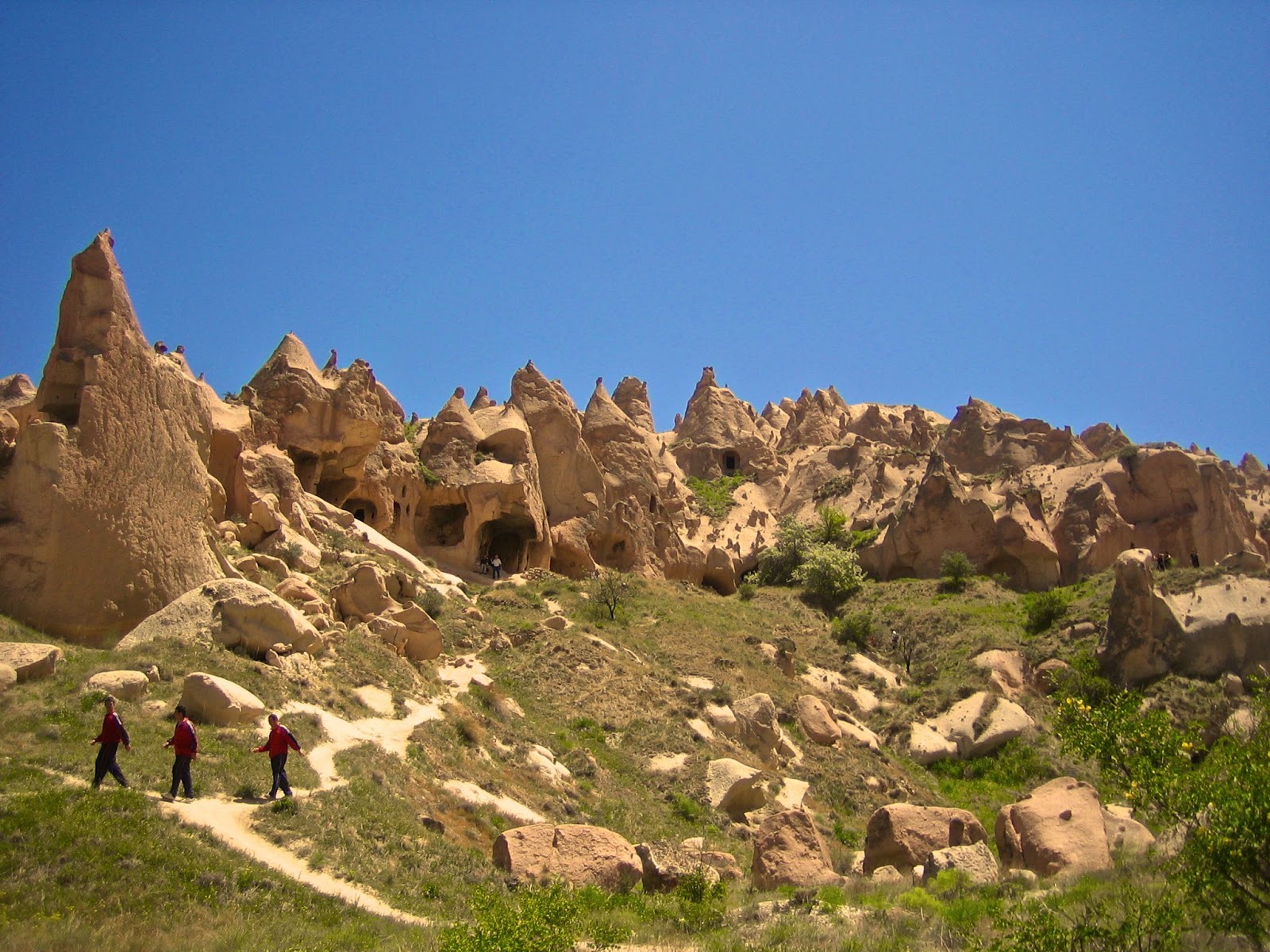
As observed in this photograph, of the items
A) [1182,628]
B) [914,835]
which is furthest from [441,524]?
[1182,628]

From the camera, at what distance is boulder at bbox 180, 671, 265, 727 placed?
52.1ft

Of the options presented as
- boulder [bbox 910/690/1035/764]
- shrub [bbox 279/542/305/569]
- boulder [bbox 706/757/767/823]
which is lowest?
boulder [bbox 706/757/767/823]

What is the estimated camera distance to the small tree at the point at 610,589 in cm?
3456

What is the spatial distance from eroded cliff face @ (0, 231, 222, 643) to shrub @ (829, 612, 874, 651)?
85.9 ft

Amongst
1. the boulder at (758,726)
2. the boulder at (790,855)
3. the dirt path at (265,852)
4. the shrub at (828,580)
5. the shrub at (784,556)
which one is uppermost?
the shrub at (784,556)

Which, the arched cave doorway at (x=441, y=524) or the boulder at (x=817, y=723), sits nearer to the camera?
the boulder at (x=817, y=723)

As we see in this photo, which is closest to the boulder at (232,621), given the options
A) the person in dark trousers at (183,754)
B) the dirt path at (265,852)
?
the person in dark trousers at (183,754)

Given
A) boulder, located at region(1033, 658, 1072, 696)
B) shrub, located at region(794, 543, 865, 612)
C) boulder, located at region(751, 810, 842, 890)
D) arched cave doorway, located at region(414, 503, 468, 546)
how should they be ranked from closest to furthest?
boulder, located at region(751, 810, 842, 890)
boulder, located at region(1033, 658, 1072, 696)
arched cave doorway, located at region(414, 503, 468, 546)
shrub, located at region(794, 543, 865, 612)

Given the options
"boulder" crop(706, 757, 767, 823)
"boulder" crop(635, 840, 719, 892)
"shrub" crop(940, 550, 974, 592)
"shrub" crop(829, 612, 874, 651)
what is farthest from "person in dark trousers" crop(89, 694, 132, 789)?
"shrub" crop(940, 550, 974, 592)

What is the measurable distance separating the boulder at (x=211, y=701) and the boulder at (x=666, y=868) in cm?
689

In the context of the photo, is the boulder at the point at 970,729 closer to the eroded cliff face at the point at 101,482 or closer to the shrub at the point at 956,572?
the shrub at the point at 956,572

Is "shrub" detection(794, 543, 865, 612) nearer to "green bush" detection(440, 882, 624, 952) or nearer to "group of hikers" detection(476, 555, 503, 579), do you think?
"group of hikers" detection(476, 555, 503, 579)

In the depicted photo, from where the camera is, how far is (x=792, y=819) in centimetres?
1681

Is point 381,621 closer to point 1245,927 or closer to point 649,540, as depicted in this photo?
point 1245,927
